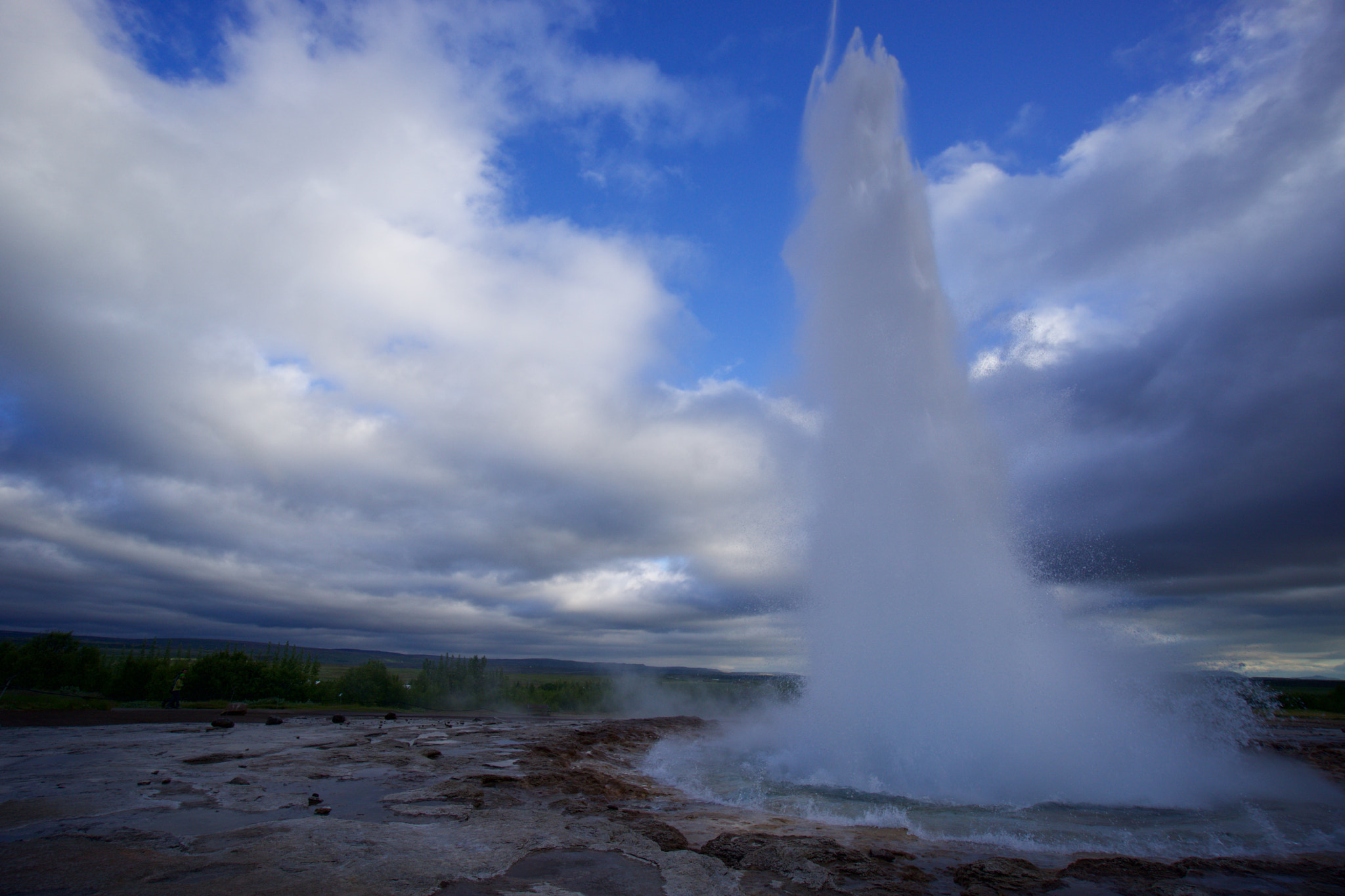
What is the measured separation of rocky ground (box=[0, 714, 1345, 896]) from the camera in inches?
254

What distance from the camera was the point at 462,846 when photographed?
25.8 feet

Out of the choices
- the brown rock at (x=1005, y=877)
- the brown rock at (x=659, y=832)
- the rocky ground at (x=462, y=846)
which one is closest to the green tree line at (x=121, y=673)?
the rocky ground at (x=462, y=846)

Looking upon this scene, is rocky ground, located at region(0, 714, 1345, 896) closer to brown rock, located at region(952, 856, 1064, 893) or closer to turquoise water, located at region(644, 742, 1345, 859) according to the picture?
brown rock, located at region(952, 856, 1064, 893)

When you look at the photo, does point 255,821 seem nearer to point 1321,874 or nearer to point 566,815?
point 566,815

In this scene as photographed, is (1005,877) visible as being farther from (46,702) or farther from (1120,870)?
(46,702)

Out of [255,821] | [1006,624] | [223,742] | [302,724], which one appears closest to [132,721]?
[302,724]

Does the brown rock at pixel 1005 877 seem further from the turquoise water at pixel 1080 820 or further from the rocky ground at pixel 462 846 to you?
the turquoise water at pixel 1080 820

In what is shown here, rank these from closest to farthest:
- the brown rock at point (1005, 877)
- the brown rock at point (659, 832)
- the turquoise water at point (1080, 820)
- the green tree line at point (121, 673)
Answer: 1. the brown rock at point (1005, 877)
2. the brown rock at point (659, 832)
3. the turquoise water at point (1080, 820)
4. the green tree line at point (121, 673)

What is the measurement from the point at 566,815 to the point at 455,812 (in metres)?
1.85

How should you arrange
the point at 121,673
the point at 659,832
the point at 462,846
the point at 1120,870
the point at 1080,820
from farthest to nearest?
1. the point at 121,673
2. the point at 1080,820
3. the point at 659,832
4. the point at 462,846
5. the point at 1120,870

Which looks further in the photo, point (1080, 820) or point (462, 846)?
point (1080, 820)

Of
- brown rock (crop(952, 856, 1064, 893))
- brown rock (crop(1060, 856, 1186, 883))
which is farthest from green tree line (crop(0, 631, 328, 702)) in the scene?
brown rock (crop(1060, 856, 1186, 883))

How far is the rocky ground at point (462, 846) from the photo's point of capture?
645cm

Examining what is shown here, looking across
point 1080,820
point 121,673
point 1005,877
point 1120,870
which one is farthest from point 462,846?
point 121,673
